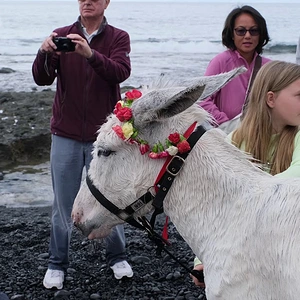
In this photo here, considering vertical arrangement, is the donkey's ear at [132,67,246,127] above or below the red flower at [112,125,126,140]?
above

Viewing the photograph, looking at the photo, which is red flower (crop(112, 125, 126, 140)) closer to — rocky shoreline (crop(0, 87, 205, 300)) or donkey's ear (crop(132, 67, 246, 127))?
donkey's ear (crop(132, 67, 246, 127))

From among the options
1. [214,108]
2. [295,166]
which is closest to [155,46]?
[214,108]

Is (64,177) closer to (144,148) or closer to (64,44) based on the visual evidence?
(64,44)

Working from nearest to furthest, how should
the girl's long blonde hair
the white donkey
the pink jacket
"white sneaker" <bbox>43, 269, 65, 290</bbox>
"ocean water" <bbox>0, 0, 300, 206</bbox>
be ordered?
the white donkey → the girl's long blonde hair → the pink jacket → "white sneaker" <bbox>43, 269, 65, 290</bbox> → "ocean water" <bbox>0, 0, 300, 206</bbox>

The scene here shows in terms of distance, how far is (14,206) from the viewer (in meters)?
9.40

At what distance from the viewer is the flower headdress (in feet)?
9.32

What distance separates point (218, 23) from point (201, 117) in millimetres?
→ 70002

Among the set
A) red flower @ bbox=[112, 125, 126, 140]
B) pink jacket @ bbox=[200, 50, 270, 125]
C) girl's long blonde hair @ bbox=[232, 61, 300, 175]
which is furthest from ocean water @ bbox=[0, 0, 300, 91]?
red flower @ bbox=[112, 125, 126, 140]

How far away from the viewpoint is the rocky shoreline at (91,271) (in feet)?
18.7

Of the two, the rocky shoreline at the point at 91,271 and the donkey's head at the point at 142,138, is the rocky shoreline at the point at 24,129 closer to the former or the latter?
the rocky shoreline at the point at 91,271

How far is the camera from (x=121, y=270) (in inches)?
231

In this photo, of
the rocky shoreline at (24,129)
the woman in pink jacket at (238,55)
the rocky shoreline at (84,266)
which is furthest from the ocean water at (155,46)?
the woman in pink jacket at (238,55)

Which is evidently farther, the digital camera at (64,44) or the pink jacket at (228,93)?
the pink jacket at (228,93)

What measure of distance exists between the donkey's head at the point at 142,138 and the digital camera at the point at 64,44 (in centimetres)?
186
